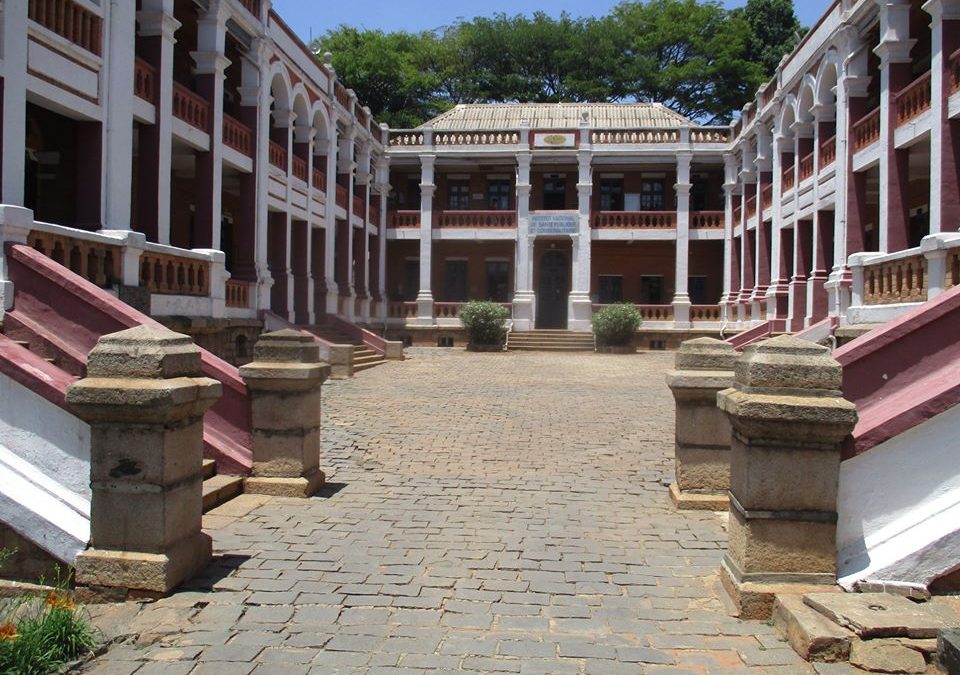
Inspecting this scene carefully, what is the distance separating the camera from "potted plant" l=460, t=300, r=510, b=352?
2520 cm

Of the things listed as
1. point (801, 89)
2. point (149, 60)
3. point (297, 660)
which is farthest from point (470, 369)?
point (297, 660)

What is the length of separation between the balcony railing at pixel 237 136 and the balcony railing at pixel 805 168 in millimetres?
14157

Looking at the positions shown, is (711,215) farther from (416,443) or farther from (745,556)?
(745,556)

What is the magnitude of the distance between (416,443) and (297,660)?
18.0 feet

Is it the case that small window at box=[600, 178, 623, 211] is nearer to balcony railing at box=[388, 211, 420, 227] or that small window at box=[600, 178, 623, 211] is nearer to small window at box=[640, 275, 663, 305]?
small window at box=[640, 275, 663, 305]

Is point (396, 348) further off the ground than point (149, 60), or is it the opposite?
point (149, 60)

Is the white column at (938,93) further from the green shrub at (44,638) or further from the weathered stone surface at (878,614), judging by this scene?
the green shrub at (44,638)

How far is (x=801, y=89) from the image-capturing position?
1981cm

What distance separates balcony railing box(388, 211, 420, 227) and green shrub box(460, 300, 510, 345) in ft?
18.7

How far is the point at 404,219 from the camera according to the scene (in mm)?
29703

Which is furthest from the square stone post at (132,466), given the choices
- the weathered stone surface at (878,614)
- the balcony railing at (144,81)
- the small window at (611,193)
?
the small window at (611,193)

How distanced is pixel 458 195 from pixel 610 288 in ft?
24.5

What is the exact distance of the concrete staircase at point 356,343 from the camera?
19172 mm

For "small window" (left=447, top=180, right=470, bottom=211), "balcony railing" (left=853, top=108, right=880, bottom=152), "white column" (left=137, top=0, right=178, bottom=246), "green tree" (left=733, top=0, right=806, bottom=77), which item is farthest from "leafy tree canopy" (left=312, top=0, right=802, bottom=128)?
"white column" (left=137, top=0, right=178, bottom=246)
